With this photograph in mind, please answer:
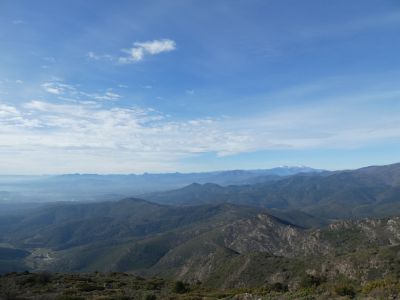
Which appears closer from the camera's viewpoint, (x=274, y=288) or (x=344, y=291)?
(x=344, y=291)

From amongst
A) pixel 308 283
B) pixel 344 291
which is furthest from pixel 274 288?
pixel 344 291

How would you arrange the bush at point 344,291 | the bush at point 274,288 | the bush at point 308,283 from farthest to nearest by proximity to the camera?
the bush at point 308,283 < the bush at point 274,288 < the bush at point 344,291

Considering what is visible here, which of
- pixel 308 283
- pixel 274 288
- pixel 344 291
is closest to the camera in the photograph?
pixel 344 291

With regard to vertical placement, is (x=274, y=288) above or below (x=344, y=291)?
below

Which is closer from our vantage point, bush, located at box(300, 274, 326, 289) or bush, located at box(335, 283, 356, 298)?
bush, located at box(335, 283, 356, 298)

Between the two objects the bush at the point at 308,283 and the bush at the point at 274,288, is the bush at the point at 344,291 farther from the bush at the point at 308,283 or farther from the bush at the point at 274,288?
the bush at the point at 274,288

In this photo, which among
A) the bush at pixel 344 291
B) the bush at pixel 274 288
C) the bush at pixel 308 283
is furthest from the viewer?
the bush at pixel 308 283

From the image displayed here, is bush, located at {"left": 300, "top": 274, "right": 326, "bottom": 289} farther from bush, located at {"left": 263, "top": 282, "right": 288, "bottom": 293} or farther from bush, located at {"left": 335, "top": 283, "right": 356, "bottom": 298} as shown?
bush, located at {"left": 335, "top": 283, "right": 356, "bottom": 298}

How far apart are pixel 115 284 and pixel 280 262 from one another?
3094 inches

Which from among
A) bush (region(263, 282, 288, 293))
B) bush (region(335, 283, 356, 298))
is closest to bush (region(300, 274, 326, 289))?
bush (region(263, 282, 288, 293))

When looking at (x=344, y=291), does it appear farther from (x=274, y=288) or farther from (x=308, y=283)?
(x=308, y=283)

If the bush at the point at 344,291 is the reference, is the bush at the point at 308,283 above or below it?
below

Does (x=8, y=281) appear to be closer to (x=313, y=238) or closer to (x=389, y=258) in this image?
(x=389, y=258)

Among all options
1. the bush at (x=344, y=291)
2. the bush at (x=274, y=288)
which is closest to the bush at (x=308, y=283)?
the bush at (x=274, y=288)
